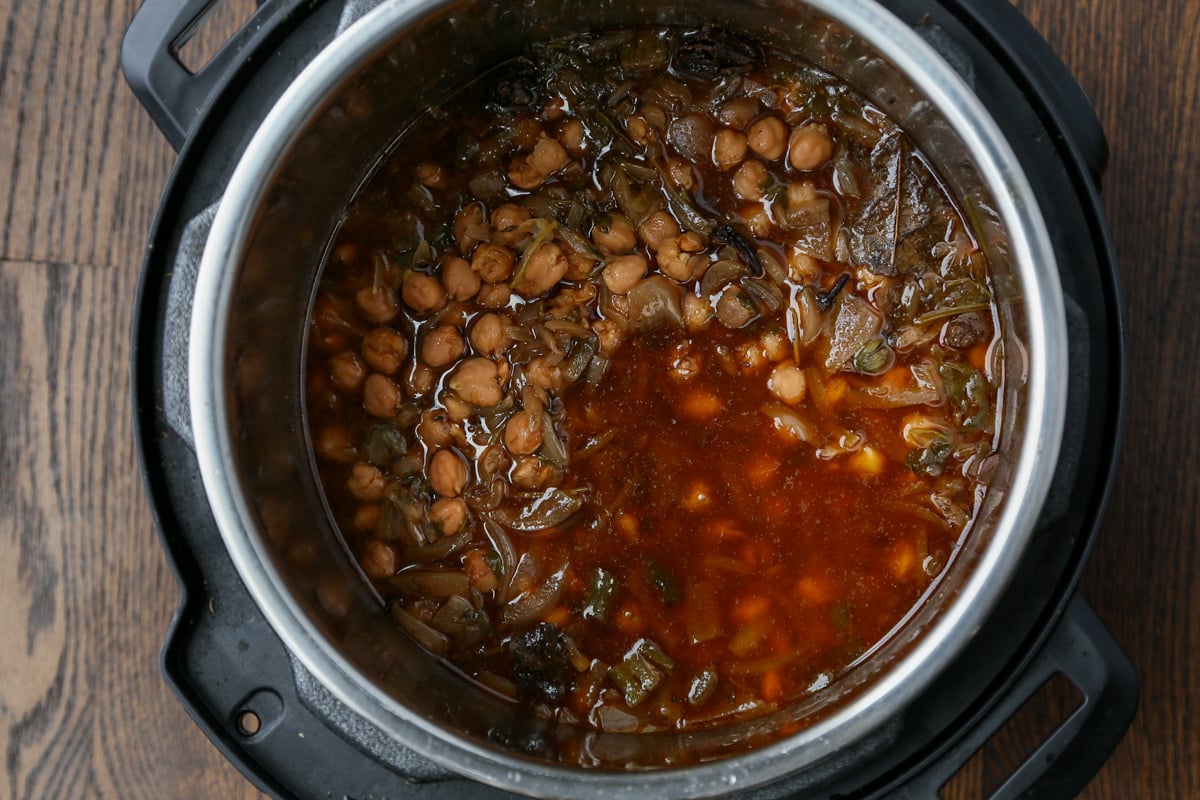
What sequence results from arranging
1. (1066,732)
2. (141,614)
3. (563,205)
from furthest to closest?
1. (141,614)
2. (563,205)
3. (1066,732)

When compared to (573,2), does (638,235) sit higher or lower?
lower

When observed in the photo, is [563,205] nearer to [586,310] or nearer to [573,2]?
[586,310]

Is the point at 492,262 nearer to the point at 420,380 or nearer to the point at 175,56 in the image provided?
the point at 420,380

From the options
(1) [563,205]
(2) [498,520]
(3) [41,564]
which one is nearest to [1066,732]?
(2) [498,520]

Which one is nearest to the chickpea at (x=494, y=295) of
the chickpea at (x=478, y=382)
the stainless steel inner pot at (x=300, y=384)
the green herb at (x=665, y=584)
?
the chickpea at (x=478, y=382)

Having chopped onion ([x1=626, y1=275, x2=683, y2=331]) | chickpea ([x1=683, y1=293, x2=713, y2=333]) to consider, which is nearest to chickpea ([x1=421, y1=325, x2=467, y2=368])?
chopped onion ([x1=626, y1=275, x2=683, y2=331])

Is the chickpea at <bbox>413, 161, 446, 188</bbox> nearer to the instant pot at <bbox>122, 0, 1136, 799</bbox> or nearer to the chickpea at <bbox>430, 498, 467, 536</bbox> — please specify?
the instant pot at <bbox>122, 0, 1136, 799</bbox>
